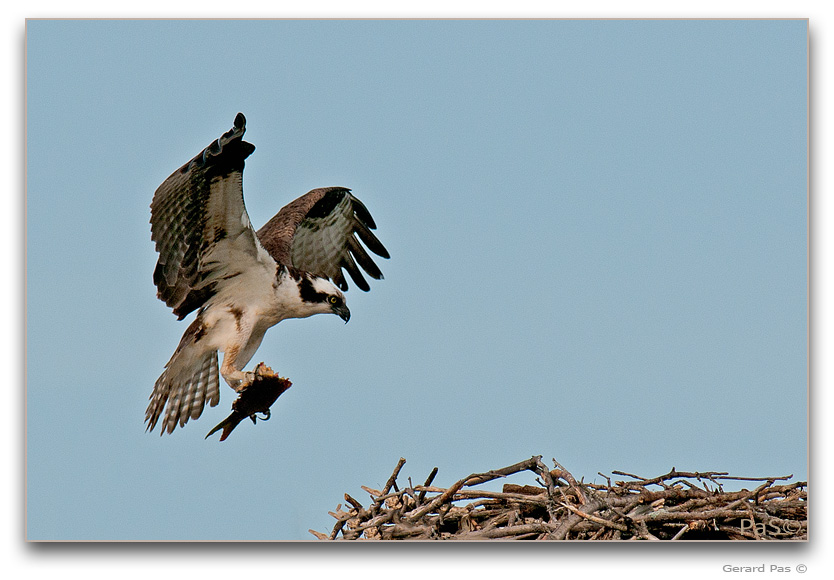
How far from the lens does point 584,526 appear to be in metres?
4.50

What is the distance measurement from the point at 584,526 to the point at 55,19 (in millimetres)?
3439

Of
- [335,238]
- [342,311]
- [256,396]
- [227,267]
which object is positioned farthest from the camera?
[335,238]

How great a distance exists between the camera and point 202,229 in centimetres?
534

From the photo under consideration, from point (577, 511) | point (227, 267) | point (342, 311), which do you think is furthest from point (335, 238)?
point (577, 511)

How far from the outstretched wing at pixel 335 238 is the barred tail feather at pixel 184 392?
38.7 inches

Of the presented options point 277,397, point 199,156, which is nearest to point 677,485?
point 277,397

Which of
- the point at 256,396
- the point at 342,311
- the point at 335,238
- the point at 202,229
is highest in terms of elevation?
the point at 335,238

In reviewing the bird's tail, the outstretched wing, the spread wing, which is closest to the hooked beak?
the spread wing

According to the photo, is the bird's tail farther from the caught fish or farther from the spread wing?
the caught fish

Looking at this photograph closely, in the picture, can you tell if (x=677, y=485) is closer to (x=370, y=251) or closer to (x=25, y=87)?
(x=370, y=251)

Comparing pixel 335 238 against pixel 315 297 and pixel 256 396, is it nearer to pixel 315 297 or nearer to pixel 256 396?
pixel 315 297

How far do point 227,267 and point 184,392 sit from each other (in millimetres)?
948

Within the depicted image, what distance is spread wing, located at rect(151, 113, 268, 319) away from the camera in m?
5.00

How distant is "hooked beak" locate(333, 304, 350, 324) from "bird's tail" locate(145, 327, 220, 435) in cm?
79
